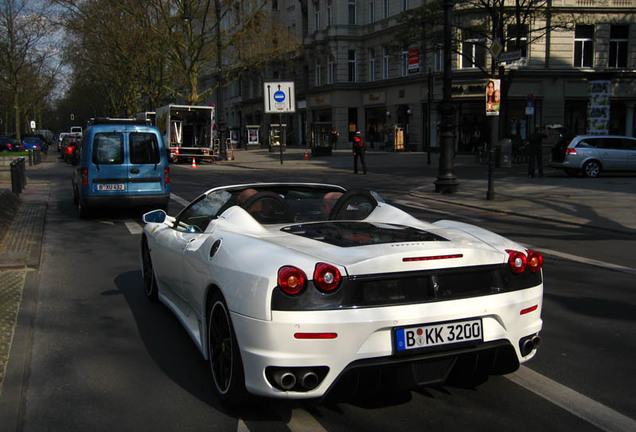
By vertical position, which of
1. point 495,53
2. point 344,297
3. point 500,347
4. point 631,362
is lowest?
point 631,362

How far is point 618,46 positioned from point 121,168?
36977mm

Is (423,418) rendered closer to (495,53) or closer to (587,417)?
(587,417)

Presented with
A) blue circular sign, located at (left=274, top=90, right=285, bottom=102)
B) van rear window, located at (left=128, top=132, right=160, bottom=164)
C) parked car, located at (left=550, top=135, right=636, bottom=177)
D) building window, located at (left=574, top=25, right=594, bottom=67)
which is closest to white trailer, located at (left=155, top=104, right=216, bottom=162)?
blue circular sign, located at (left=274, top=90, right=285, bottom=102)

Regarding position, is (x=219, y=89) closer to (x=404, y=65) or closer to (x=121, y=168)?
(x=404, y=65)

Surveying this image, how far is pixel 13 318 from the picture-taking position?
212 inches

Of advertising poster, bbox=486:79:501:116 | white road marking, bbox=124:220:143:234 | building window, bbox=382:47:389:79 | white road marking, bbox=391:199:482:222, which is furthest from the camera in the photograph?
building window, bbox=382:47:389:79

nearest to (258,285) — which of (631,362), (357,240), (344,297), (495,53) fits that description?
(344,297)

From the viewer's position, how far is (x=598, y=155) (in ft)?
70.6

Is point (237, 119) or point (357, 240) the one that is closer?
point (357, 240)

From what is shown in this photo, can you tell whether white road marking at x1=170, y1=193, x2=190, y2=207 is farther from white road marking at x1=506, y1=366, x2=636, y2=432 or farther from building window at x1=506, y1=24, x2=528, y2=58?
building window at x1=506, y1=24, x2=528, y2=58

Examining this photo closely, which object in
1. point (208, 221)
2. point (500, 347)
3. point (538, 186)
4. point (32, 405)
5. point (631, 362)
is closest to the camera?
point (500, 347)

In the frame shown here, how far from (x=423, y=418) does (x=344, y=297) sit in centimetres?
90

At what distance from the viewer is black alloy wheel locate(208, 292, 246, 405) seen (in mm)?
3365

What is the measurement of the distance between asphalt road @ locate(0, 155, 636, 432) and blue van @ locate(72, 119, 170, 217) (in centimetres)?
449
